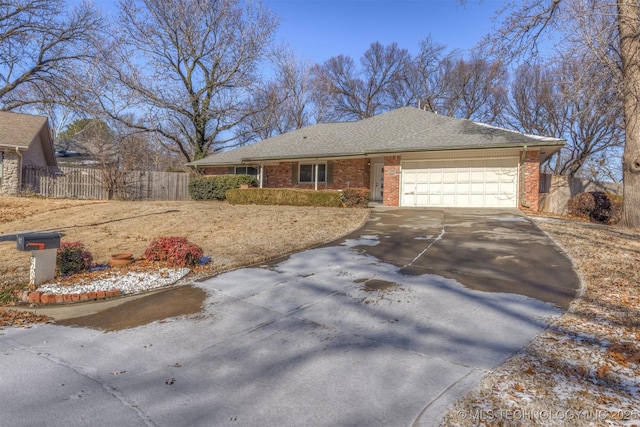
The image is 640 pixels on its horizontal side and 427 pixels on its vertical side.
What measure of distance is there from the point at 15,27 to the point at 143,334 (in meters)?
28.4

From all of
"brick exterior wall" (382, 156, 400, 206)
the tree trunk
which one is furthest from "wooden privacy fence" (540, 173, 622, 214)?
"brick exterior wall" (382, 156, 400, 206)

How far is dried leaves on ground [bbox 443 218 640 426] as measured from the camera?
246cm

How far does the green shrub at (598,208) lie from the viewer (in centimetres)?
1467

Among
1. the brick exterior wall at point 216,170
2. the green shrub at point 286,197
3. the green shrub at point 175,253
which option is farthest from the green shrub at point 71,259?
the brick exterior wall at point 216,170

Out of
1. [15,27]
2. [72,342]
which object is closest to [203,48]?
[15,27]

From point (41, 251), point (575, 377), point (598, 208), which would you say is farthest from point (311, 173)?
point (575, 377)

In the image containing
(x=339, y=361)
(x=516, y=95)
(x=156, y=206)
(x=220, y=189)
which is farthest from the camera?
(x=516, y=95)

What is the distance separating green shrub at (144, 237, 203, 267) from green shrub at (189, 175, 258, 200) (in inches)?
513

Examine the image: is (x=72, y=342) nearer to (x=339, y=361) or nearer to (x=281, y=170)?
(x=339, y=361)

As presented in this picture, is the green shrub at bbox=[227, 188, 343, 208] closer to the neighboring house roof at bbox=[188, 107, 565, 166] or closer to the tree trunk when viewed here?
the neighboring house roof at bbox=[188, 107, 565, 166]

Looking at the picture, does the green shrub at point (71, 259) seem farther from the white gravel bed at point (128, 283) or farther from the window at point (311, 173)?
the window at point (311, 173)

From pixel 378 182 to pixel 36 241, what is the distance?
1553 cm

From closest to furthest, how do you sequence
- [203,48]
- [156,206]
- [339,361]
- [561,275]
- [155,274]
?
[339,361] < [561,275] < [155,274] < [156,206] < [203,48]

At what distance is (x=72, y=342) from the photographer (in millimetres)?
3893
